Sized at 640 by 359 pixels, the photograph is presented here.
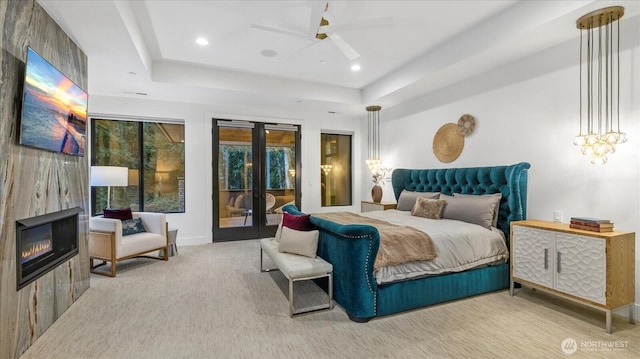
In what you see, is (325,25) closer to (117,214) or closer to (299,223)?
(299,223)

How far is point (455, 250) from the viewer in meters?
2.94

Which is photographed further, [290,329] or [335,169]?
[335,169]

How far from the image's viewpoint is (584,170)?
2938 millimetres

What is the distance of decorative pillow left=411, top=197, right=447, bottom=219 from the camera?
384cm

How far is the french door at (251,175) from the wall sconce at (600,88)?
448cm

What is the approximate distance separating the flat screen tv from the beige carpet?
5.08 feet

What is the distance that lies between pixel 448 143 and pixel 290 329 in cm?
354

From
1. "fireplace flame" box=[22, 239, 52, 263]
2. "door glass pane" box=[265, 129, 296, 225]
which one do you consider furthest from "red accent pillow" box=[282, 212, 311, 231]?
"door glass pane" box=[265, 129, 296, 225]

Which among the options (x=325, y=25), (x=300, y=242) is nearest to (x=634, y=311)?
(x=300, y=242)

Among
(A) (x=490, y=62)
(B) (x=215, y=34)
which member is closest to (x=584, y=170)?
(A) (x=490, y=62)

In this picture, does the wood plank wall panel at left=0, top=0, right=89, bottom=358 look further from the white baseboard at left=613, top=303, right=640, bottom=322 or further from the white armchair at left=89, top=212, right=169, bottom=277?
the white baseboard at left=613, top=303, right=640, bottom=322

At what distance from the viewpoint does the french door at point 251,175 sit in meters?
5.68

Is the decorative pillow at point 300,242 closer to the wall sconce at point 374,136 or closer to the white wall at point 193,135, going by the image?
the white wall at point 193,135

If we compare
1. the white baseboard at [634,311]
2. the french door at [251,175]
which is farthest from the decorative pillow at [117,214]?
the white baseboard at [634,311]
